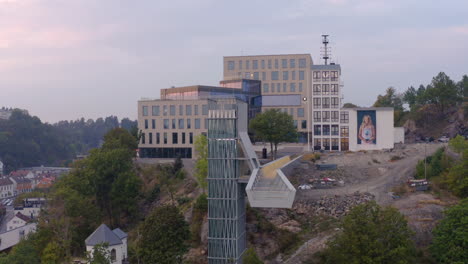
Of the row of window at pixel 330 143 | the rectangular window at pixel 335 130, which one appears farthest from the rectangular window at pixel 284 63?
the rectangular window at pixel 335 130

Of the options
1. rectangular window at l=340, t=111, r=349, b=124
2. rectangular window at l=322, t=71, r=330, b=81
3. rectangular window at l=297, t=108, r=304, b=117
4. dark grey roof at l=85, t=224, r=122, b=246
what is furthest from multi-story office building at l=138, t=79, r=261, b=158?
dark grey roof at l=85, t=224, r=122, b=246

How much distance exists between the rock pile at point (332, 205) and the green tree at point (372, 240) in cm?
873

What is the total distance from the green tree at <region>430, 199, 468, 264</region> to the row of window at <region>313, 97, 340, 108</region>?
31564 mm

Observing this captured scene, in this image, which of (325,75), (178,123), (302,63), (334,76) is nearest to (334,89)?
(334,76)

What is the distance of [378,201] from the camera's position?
38000 mm

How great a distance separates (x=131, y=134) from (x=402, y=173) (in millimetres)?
33675

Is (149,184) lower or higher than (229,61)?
lower

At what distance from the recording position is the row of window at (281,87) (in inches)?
2785

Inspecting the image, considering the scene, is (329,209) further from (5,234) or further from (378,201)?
(5,234)

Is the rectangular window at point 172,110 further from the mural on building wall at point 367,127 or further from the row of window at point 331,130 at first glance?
the mural on building wall at point 367,127

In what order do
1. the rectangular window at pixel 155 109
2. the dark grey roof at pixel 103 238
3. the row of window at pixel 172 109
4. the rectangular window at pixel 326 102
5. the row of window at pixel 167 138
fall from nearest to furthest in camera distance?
1. the dark grey roof at pixel 103 238
2. the row of window at pixel 172 109
3. the row of window at pixel 167 138
4. the rectangular window at pixel 326 102
5. the rectangular window at pixel 155 109

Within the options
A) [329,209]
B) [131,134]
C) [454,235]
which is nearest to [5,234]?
[131,134]

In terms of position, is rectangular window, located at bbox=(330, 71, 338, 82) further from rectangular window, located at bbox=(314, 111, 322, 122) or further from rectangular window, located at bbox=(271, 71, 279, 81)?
rectangular window, located at bbox=(271, 71, 279, 81)

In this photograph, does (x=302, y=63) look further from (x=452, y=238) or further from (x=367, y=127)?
(x=452, y=238)
